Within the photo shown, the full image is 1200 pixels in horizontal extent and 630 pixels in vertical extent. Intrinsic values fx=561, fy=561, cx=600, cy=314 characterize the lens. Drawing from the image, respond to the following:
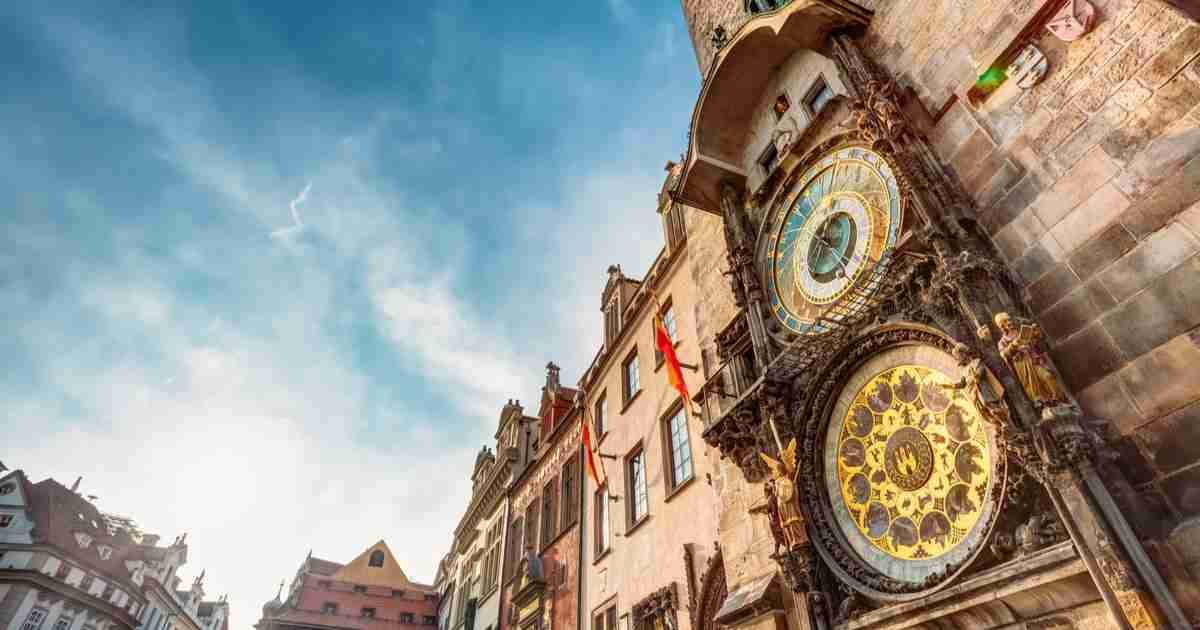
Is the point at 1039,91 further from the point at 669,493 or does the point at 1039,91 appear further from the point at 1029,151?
the point at 669,493

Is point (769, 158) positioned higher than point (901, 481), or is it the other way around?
point (769, 158)

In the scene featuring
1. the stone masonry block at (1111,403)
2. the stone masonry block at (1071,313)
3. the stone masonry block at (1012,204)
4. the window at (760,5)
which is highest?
the window at (760,5)

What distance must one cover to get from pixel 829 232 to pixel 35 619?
56373mm

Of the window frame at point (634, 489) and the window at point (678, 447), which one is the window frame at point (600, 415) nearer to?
the window frame at point (634, 489)

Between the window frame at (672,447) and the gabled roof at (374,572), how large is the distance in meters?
48.6

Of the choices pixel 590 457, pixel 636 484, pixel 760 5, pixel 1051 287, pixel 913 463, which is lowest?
pixel 913 463

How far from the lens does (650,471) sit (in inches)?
593

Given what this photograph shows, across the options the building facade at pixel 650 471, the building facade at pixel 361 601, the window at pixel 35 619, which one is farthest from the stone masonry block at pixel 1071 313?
the window at pixel 35 619

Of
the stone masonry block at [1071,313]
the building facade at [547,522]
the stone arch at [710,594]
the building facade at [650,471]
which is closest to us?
the stone masonry block at [1071,313]

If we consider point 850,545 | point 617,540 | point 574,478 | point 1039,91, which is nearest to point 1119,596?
point 850,545

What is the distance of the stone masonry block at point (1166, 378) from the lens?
14.5 ft

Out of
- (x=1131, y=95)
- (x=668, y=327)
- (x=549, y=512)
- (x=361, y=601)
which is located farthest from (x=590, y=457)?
(x=361, y=601)

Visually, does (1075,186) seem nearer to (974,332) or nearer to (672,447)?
(974,332)

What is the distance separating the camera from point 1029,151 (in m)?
6.09
